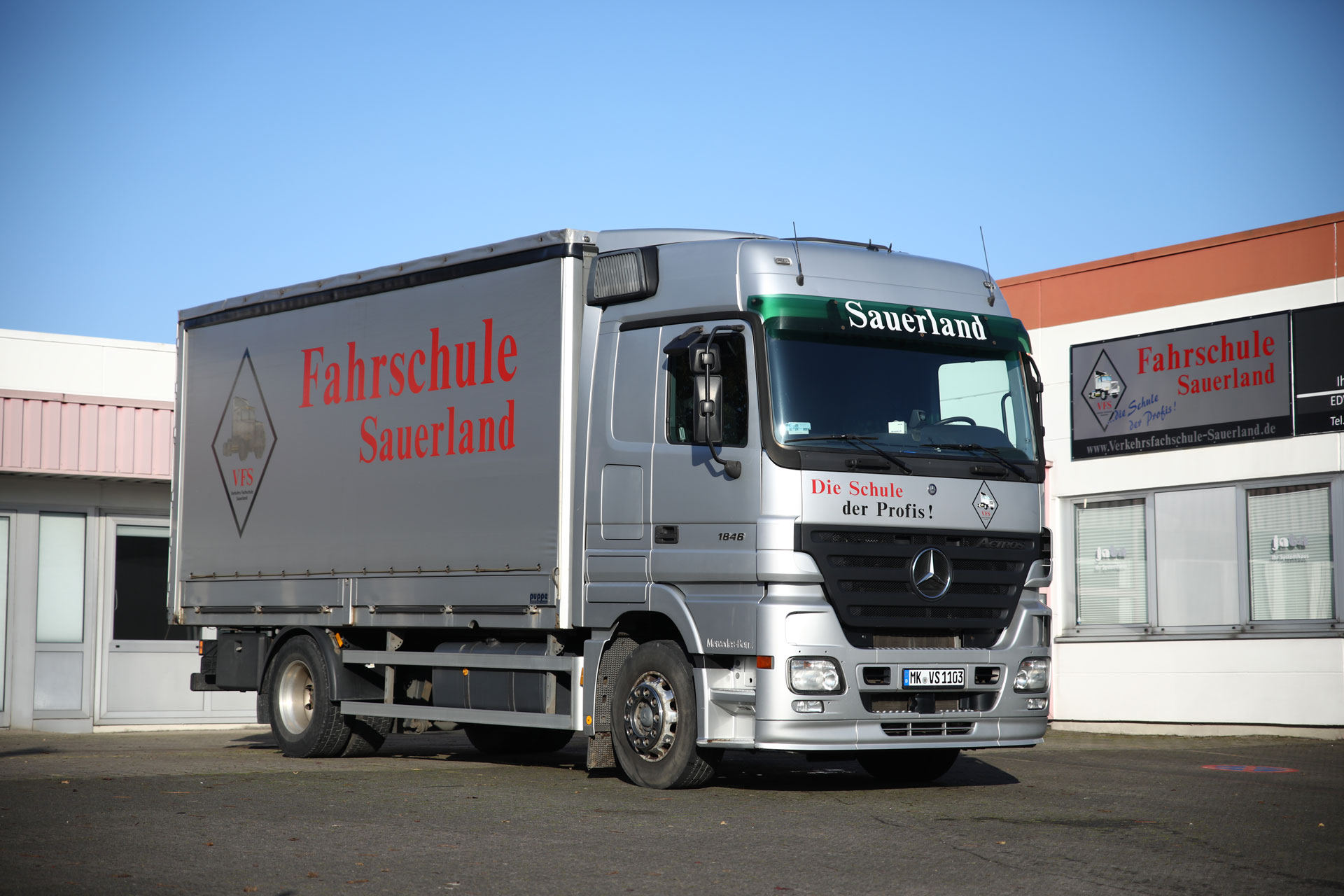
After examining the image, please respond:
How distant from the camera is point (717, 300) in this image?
33.7 feet

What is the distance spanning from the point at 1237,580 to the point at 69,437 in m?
13.5

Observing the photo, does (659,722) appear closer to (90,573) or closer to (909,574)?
(909,574)

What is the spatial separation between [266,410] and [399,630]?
2.49 metres

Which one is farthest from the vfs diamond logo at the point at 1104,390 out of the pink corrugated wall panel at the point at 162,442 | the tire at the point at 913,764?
the pink corrugated wall panel at the point at 162,442

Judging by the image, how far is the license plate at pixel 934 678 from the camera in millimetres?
10094

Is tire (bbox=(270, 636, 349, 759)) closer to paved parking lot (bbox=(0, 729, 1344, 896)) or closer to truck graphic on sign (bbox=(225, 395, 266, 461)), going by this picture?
paved parking lot (bbox=(0, 729, 1344, 896))

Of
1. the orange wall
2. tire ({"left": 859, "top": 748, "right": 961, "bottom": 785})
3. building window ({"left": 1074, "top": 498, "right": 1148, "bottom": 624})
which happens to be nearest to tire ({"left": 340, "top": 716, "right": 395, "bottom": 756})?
tire ({"left": 859, "top": 748, "right": 961, "bottom": 785})

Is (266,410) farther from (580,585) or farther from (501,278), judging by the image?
(580,585)

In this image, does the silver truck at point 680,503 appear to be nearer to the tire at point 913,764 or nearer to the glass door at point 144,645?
the tire at point 913,764

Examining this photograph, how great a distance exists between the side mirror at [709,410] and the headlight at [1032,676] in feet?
8.93

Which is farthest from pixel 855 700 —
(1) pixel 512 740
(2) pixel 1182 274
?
(2) pixel 1182 274

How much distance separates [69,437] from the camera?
57.6 ft

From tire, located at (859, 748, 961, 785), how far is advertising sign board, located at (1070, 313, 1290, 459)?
8077mm

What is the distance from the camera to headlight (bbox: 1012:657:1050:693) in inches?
420
